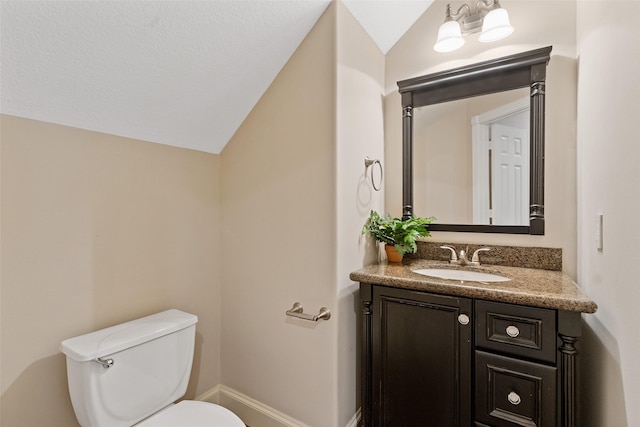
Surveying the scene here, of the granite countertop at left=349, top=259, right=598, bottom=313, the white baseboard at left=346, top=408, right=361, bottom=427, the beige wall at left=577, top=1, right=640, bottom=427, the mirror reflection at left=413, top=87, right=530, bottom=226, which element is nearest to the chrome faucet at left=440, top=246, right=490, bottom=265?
the granite countertop at left=349, top=259, right=598, bottom=313

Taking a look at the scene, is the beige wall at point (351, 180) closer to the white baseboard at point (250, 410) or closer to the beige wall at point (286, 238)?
the beige wall at point (286, 238)

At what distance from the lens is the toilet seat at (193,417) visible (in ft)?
4.03

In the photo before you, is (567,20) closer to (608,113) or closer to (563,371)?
(608,113)

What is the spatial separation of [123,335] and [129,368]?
134mm

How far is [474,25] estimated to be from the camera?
5.47 feet

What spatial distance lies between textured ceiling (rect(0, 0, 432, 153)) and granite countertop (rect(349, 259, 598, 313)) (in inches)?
45.0

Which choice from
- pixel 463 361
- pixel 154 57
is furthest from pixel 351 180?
pixel 154 57

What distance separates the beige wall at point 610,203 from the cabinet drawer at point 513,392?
7.0 inches

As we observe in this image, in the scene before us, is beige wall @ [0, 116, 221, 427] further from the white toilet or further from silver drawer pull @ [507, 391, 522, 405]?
silver drawer pull @ [507, 391, 522, 405]

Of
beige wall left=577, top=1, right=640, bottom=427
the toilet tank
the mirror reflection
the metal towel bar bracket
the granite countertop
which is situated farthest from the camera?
the mirror reflection

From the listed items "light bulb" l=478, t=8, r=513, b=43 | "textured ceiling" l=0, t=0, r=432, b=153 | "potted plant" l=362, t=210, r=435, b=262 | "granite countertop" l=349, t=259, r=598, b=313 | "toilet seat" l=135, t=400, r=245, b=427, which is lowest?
"toilet seat" l=135, t=400, r=245, b=427

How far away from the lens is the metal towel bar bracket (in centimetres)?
147

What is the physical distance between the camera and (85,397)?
116 centimetres

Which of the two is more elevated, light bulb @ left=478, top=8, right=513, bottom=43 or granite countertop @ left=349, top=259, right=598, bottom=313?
light bulb @ left=478, top=8, right=513, bottom=43
